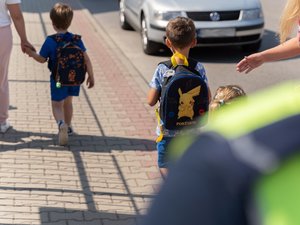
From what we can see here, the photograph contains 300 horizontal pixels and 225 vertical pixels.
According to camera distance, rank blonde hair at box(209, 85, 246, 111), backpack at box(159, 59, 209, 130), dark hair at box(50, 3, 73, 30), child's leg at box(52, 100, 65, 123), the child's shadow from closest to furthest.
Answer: blonde hair at box(209, 85, 246, 111), backpack at box(159, 59, 209, 130), dark hair at box(50, 3, 73, 30), the child's shadow, child's leg at box(52, 100, 65, 123)

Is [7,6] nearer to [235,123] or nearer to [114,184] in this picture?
[114,184]

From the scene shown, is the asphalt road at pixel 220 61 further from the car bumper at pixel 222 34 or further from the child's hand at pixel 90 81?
the child's hand at pixel 90 81

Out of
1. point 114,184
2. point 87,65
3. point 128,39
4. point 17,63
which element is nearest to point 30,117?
point 87,65

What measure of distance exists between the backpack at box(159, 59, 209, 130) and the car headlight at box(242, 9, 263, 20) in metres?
6.81

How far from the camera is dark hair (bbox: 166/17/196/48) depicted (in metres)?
4.25

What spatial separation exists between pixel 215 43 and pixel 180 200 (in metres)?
10.1

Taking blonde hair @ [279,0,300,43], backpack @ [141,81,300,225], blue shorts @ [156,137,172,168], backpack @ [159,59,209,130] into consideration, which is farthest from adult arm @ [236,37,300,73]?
backpack @ [141,81,300,225]

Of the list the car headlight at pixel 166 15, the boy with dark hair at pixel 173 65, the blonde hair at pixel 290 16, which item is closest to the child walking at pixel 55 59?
the boy with dark hair at pixel 173 65

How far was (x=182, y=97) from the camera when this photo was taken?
13.3 ft

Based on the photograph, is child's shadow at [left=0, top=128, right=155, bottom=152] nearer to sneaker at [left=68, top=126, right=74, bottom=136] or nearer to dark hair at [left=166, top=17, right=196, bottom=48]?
sneaker at [left=68, top=126, right=74, bottom=136]

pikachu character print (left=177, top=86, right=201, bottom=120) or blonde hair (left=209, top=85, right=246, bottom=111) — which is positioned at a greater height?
blonde hair (left=209, top=85, right=246, bottom=111)

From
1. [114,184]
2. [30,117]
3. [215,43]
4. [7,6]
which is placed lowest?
[215,43]

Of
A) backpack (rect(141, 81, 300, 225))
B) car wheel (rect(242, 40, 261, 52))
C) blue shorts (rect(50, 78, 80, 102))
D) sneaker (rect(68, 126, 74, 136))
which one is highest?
backpack (rect(141, 81, 300, 225))

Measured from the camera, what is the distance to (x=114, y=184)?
5.19 metres
